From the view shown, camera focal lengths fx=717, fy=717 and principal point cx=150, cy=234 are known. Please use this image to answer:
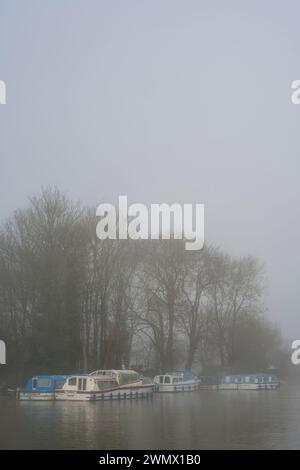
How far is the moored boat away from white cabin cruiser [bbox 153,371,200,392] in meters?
2.65

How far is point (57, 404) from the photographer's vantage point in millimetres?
20391

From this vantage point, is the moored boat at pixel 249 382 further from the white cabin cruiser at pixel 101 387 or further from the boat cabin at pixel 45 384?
the boat cabin at pixel 45 384

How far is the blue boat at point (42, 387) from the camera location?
21.6 m

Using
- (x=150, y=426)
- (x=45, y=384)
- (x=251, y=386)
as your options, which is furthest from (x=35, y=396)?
(x=251, y=386)

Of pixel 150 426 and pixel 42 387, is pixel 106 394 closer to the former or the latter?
pixel 42 387

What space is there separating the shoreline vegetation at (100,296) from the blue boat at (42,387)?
486mm

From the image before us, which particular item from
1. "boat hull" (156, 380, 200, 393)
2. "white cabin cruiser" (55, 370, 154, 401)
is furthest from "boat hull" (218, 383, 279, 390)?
"white cabin cruiser" (55, 370, 154, 401)

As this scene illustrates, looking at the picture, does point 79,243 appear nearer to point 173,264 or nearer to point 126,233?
point 126,233

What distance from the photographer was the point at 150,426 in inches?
524

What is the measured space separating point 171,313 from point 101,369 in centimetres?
417

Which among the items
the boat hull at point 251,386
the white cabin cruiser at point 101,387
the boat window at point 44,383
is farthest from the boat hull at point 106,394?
the boat hull at point 251,386

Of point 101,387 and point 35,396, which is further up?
point 101,387

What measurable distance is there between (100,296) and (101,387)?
3.12 metres

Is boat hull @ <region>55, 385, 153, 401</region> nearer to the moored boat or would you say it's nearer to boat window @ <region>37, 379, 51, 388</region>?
boat window @ <region>37, 379, 51, 388</region>
